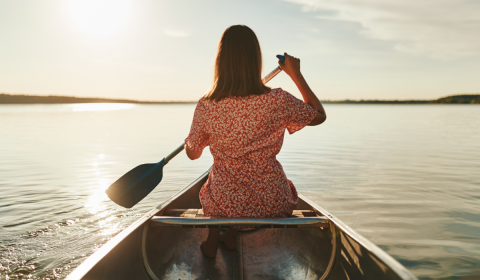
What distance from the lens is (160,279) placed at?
7.87 ft

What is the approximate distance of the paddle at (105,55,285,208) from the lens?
3.38 meters

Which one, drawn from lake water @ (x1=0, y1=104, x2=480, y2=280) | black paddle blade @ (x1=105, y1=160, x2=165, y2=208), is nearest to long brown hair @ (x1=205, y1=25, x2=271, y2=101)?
black paddle blade @ (x1=105, y1=160, x2=165, y2=208)

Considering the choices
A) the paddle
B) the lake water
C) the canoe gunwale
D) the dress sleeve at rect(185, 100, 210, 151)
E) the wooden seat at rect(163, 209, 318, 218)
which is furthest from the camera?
the lake water

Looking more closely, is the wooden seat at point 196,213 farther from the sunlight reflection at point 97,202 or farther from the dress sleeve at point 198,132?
the sunlight reflection at point 97,202

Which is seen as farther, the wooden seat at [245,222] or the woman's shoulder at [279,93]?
the woman's shoulder at [279,93]

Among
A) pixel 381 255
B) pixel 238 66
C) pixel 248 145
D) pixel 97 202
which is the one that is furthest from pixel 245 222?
pixel 97 202

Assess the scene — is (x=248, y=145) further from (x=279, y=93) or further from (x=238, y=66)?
(x=238, y=66)

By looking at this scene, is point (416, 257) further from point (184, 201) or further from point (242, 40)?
point (242, 40)

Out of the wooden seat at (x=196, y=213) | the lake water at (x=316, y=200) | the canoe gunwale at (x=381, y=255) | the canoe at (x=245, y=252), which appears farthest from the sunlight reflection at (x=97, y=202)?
the canoe gunwale at (x=381, y=255)

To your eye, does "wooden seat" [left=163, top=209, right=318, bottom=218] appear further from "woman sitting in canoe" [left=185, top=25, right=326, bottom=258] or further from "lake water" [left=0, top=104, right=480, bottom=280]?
"lake water" [left=0, top=104, right=480, bottom=280]

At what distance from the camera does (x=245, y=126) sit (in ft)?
7.20

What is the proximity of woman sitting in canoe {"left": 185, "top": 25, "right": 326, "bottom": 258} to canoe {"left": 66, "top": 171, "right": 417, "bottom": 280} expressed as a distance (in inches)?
8.6

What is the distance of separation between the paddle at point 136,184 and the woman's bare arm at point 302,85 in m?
0.84

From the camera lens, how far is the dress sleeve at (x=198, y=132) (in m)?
2.29
